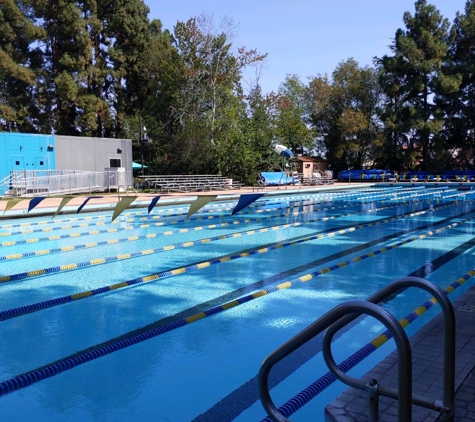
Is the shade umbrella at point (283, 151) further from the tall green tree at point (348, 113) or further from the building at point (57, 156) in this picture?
the tall green tree at point (348, 113)

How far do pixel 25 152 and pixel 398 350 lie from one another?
68.7 ft

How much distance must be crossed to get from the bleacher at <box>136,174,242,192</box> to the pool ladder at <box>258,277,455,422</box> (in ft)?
70.6

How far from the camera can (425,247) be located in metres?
9.52

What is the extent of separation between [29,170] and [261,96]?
16.8 m

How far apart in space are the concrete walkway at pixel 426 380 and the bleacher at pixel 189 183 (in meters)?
20.4

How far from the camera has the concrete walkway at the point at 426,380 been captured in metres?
2.62

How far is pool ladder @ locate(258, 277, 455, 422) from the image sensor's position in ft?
6.47

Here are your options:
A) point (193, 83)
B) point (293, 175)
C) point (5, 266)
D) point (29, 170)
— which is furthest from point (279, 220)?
point (193, 83)

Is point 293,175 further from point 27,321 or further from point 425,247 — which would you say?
point 27,321

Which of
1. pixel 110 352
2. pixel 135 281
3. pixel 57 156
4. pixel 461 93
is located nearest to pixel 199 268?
pixel 135 281

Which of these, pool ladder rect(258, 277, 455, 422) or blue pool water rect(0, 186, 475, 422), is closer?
pool ladder rect(258, 277, 455, 422)

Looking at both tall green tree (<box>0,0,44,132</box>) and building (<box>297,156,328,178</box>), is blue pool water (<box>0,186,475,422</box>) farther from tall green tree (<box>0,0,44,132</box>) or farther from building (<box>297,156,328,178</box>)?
building (<box>297,156,328,178</box>)

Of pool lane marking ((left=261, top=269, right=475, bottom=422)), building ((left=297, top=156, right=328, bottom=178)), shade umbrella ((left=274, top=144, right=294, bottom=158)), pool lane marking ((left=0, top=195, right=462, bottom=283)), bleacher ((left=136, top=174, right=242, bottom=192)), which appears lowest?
pool lane marking ((left=261, top=269, right=475, bottom=422))

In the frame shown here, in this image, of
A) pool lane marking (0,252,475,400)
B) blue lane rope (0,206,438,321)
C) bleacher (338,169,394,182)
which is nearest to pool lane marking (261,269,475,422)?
pool lane marking (0,252,475,400)
